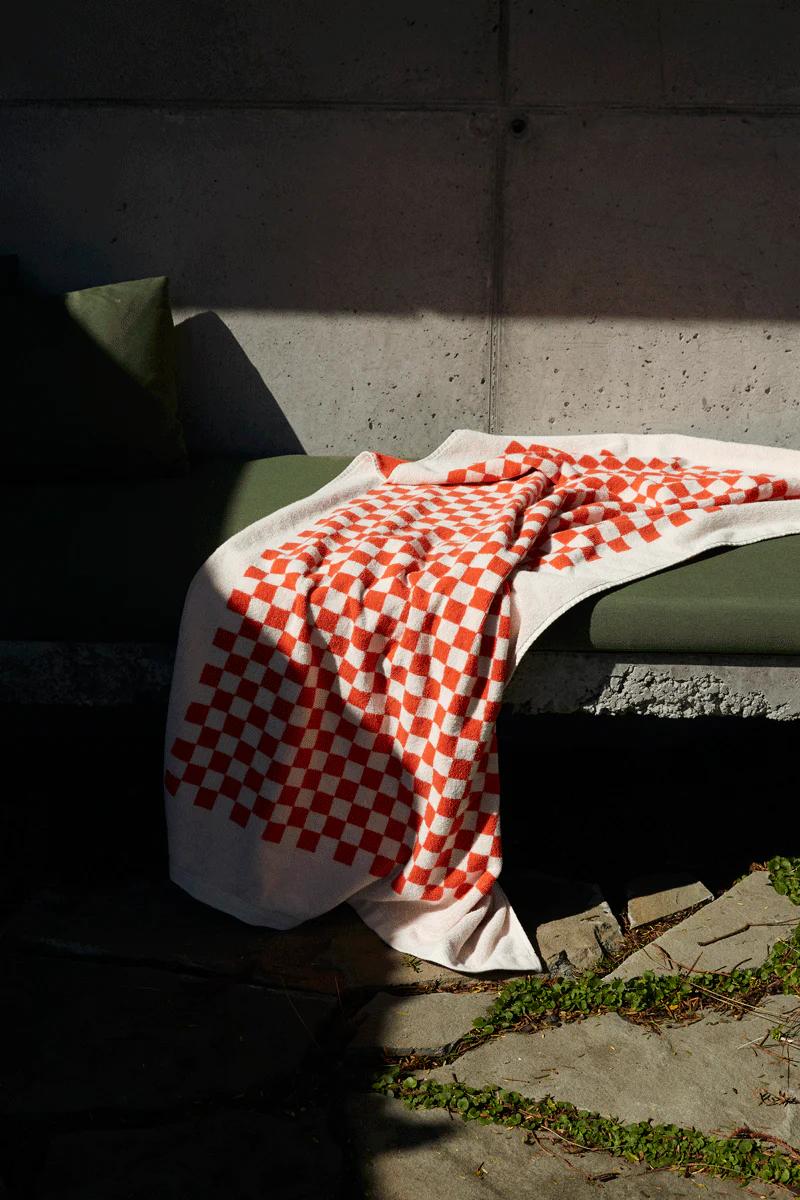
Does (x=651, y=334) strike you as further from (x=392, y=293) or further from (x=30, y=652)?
(x=30, y=652)

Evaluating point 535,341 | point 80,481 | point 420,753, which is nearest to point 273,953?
point 420,753

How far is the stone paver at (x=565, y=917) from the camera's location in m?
2.25

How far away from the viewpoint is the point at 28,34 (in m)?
3.19

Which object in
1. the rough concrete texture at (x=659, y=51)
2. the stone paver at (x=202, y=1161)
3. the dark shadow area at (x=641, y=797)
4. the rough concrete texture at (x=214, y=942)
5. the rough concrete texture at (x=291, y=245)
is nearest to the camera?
the stone paver at (x=202, y=1161)

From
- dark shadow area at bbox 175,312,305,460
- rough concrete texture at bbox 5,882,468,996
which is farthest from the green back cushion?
rough concrete texture at bbox 5,882,468,996

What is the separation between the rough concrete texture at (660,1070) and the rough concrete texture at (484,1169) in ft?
0.35

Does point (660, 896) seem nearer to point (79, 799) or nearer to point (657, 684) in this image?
point (657, 684)

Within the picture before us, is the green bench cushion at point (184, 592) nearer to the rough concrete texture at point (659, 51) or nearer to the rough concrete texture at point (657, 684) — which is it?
the rough concrete texture at point (657, 684)

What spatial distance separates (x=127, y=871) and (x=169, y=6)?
2357mm

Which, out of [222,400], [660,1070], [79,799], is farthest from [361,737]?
[222,400]

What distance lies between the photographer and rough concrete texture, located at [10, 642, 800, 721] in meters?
2.34

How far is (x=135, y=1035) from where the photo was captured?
2037 millimetres

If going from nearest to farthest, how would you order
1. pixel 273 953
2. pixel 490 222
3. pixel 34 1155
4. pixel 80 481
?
pixel 34 1155 < pixel 273 953 < pixel 80 481 < pixel 490 222

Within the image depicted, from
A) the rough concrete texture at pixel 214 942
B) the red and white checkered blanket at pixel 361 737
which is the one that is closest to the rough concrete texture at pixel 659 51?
the red and white checkered blanket at pixel 361 737
